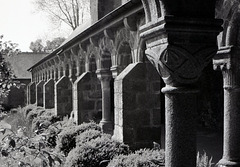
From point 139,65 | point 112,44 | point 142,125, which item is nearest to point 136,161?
point 142,125

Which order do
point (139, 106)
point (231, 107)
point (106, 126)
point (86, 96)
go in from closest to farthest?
point (231, 107) < point (139, 106) < point (106, 126) < point (86, 96)

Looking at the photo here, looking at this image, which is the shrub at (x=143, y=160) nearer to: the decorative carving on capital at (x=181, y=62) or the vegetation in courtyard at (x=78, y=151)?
the vegetation in courtyard at (x=78, y=151)

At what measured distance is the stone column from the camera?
4.99 m

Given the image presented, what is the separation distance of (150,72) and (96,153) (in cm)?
176

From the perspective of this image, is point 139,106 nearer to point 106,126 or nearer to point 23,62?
point 106,126

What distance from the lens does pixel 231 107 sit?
16.6 ft

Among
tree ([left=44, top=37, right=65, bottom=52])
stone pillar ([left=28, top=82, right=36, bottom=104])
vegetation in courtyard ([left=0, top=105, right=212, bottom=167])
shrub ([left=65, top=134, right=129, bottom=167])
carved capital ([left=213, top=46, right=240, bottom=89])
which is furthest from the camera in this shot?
tree ([left=44, top=37, right=65, bottom=52])

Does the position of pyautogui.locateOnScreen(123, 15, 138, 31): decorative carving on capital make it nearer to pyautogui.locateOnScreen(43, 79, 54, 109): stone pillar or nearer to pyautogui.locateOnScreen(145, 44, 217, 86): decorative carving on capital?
pyautogui.locateOnScreen(145, 44, 217, 86): decorative carving on capital

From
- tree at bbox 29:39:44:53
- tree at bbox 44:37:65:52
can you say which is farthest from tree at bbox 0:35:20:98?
tree at bbox 29:39:44:53

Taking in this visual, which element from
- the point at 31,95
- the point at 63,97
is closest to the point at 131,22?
the point at 63,97

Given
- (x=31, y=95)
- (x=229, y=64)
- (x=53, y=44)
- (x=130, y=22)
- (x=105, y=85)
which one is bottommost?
(x=31, y=95)

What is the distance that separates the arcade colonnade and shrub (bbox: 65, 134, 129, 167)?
0.19m

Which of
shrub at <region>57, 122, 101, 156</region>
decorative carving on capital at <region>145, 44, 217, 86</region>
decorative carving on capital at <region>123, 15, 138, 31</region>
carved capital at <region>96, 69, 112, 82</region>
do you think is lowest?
shrub at <region>57, 122, 101, 156</region>

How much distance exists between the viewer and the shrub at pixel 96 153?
597 centimetres
